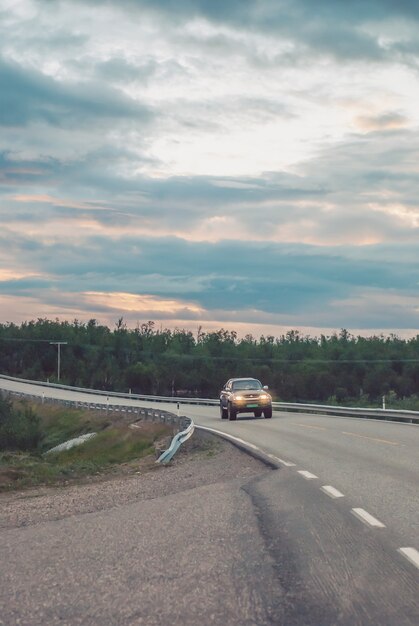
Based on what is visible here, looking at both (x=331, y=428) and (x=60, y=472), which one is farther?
(x=331, y=428)

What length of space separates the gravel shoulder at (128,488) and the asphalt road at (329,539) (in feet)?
3.94

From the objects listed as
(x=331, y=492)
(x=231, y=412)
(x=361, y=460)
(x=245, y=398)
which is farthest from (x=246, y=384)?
(x=331, y=492)

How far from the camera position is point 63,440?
66.6 meters

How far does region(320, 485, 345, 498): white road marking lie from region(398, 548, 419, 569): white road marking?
412 centimetres

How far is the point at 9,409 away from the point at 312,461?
61768 mm

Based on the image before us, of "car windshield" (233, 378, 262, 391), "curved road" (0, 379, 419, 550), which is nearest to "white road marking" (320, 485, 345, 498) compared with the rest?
"curved road" (0, 379, 419, 550)

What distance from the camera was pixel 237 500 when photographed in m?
11.9

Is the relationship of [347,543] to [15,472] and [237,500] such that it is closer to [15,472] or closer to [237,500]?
[237,500]

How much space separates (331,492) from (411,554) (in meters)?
4.77

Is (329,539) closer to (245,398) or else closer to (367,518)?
(367,518)

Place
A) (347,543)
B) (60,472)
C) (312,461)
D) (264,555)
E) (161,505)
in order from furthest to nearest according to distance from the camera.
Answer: (60,472) → (312,461) → (161,505) → (347,543) → (264,555)

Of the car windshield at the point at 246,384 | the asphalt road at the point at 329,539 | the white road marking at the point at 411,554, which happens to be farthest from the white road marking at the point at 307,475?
the car windshield at the point at 246,384

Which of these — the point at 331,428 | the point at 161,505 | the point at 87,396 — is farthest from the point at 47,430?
the point at 161,505

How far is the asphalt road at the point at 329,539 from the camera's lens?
5.93 metres
